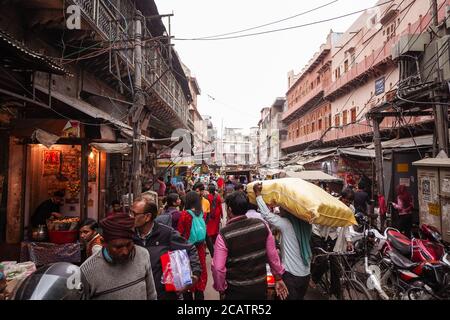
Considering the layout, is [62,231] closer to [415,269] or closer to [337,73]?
[415,269]

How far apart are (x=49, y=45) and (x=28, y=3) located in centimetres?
144

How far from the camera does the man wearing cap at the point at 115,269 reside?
212cm

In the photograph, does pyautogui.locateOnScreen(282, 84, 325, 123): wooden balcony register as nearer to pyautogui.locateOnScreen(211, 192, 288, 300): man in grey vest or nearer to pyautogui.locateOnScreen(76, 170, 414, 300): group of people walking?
pyautogui.locateOnScreen(76, 170, 414, 300): group of people walking

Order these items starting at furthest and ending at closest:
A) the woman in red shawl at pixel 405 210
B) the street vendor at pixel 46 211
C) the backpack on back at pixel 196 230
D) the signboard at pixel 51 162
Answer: the woman in red shawl at pixel 405 210 → the signboard at pixel 51 162 → the street vendor at pixel 46 211 → the backpack on back at pixel 196 230

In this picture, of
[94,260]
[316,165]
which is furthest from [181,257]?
[316,165]

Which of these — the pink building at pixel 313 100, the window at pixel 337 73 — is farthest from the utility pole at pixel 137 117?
the pink building at pixel 313 100

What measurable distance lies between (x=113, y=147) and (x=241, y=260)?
5848 mm

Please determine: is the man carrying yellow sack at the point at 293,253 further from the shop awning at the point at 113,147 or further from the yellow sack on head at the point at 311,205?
the shop awning at the point at 113,147

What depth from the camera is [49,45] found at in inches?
308

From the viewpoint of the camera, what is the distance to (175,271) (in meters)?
2.69

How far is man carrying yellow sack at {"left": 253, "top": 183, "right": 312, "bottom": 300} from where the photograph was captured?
3738 millimetres

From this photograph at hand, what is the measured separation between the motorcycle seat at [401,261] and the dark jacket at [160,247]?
315 centimetres

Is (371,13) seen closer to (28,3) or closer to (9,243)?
(28,3)

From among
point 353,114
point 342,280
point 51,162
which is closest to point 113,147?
point 51,162
